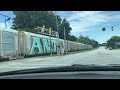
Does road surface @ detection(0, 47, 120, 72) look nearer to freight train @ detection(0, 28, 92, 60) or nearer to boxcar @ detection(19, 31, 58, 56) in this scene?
freight train @ detection(0, 28, 92, 60)

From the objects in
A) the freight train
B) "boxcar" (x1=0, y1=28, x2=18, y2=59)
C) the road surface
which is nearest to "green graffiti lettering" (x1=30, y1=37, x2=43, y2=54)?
the freight train

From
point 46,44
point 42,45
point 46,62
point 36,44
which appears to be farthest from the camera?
point 46,44

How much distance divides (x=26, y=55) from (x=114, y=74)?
43.8 m

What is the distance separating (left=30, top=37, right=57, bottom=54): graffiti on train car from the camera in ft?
160

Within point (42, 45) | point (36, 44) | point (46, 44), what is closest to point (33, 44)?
point (36, 44)

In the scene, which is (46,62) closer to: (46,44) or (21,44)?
(21,44)

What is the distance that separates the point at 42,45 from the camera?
2084 inches

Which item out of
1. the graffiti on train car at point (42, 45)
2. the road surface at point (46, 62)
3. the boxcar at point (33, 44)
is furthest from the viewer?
the graffiti on train car at point (42, 45)

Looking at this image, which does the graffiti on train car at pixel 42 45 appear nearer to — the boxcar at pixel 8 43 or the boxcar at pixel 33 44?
the boxcar at pixel 33 44

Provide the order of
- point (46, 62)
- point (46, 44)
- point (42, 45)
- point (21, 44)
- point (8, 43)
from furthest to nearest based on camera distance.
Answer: point (46, 44), point (42, 45), point (21, 44), point (46, 62), point (8, 43)

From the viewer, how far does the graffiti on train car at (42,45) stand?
48781 mm

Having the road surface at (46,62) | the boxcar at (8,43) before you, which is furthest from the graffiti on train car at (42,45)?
the boxcar at (8,43)
